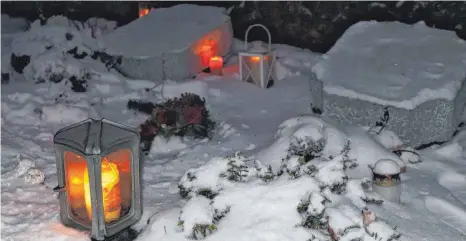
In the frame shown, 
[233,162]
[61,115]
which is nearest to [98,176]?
[233,162]

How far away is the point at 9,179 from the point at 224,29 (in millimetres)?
5208

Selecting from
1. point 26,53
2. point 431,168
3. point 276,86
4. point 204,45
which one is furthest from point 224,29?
point 431,168

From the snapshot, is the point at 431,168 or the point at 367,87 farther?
the point at 367,87

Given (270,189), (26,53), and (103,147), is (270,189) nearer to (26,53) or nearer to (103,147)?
(103,147)

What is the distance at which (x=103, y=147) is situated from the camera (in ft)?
16.9

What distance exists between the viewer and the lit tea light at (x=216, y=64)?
10.2 metres

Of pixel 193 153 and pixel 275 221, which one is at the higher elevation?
pixel 275 221

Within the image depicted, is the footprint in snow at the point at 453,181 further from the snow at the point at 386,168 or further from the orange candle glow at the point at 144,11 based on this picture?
the orange candle glow at the point at 144,11

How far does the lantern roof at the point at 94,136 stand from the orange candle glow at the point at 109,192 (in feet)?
0.65

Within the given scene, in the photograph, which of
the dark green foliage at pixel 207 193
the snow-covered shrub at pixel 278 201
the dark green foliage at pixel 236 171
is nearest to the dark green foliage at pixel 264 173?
the snow-covered shrub at pixel 278 201

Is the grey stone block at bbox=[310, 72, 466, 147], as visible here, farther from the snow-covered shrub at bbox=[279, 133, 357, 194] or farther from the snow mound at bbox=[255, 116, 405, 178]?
the snow-covered shrub at bbox=[279, 133, 357, 194]

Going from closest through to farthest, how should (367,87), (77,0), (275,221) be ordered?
1. (275,221)
2. (367,87)
3. (77,0)

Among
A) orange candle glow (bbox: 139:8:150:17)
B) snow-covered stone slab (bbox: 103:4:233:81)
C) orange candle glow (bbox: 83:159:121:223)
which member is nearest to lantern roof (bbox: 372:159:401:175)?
orange candle glow (bbox: 83:159:121:223)

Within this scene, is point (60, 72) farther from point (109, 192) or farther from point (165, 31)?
point (109, 192)
